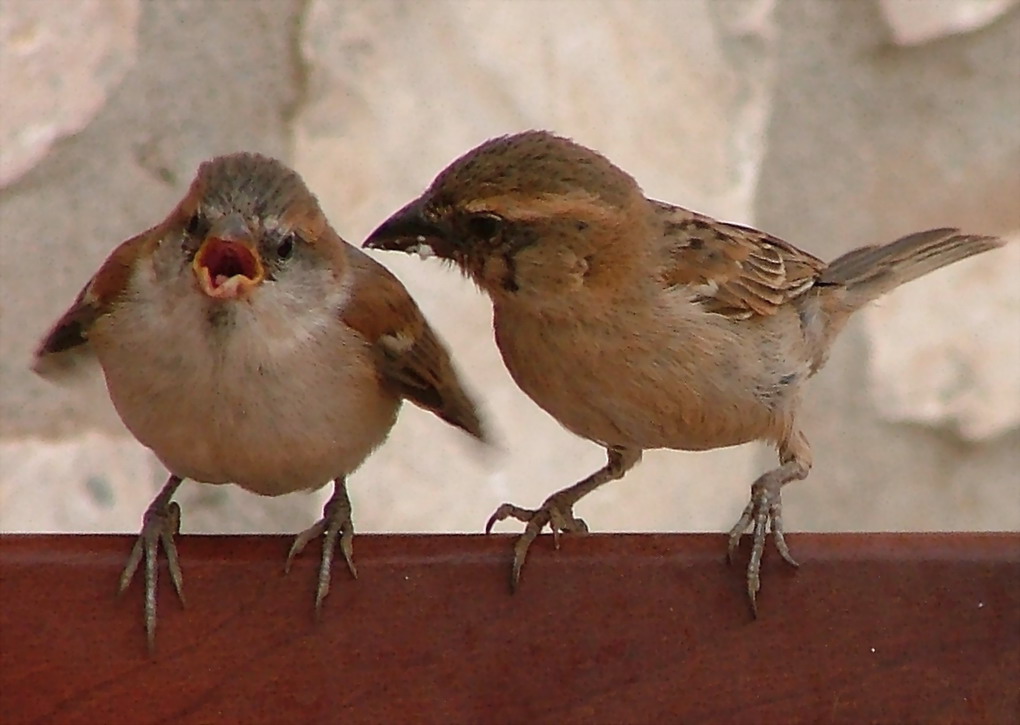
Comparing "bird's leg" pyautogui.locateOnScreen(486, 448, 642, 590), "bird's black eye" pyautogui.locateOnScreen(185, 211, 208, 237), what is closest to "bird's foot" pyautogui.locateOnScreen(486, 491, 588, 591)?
"bird's leg" pyautogui.locateOnScreen(486, 448, 642, 590)

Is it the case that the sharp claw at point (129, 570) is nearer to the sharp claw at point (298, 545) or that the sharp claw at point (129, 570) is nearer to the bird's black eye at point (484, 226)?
the sharp claw at point (298, 545)

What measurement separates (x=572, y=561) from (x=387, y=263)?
2.46 feet

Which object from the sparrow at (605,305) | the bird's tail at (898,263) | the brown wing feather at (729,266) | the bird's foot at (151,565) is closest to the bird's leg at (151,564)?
the bird's foot at (151,565)

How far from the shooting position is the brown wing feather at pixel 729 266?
4.63ft

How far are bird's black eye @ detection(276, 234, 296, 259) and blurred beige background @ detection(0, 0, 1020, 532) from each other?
49cm

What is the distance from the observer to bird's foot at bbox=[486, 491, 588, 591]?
1.08m

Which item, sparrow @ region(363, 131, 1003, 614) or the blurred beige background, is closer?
sparrow @ region(363, 131, 1003, 614)

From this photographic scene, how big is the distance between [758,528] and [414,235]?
0.41 meters

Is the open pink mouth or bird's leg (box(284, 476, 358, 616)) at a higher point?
the open pink mouth

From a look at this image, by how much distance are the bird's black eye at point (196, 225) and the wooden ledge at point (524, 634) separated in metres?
0.26

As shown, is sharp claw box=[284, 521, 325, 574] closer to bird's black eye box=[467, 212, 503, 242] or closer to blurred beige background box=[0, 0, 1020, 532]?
bird's black eye box=[467, 212, 503, 242]

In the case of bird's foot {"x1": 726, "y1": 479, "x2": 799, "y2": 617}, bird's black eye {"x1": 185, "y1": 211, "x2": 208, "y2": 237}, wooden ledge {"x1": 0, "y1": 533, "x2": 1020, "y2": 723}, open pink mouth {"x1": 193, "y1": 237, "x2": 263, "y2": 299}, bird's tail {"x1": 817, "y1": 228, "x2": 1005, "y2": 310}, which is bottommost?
wooden ledge {"x1": 0, "y1": 533, "x2": 1020, "y2": 723}

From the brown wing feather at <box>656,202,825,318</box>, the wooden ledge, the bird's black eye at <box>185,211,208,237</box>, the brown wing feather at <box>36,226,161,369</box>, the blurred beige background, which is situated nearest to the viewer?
the wooden ledge

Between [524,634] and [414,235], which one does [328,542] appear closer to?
[524,634]
